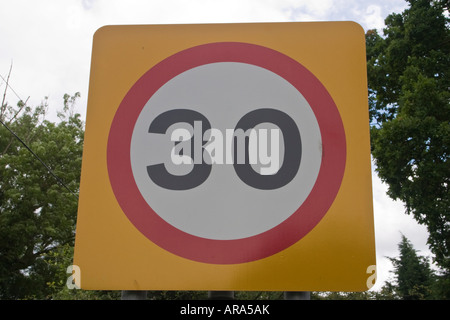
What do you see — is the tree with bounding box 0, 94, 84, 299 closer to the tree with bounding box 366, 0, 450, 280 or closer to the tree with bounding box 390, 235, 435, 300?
the tree with bounding box 366, 0, 450, 280

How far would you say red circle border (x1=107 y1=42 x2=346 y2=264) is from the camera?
3.29 feet

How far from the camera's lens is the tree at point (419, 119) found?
24.7ft

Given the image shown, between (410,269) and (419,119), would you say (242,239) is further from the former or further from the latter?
(410,269)

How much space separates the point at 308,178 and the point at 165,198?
384 mm

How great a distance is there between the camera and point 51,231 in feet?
37.4

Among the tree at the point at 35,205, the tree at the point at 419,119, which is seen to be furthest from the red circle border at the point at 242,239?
the tree at the point at 35,205

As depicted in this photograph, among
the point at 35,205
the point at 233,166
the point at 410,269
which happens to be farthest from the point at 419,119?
the point at 410,269

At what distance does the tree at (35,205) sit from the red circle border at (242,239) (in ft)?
36.8

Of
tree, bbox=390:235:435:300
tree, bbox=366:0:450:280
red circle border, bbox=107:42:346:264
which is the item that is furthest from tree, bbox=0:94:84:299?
tree, bbox=390:235:435:300

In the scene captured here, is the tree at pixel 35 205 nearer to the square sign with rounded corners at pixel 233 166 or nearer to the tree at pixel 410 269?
the square sign with rounded corners at pixel 233 166

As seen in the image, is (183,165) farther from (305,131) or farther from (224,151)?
(305,131)

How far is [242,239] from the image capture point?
1002 mm

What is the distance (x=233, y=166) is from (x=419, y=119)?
747cm

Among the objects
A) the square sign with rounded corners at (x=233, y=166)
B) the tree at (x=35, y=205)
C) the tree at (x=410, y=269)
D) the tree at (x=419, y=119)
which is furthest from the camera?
the tree at (x=410, y=269)
